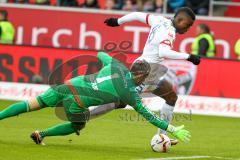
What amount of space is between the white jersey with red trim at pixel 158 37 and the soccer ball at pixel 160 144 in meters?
1.18

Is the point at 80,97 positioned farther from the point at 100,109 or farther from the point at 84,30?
the point at 84,30

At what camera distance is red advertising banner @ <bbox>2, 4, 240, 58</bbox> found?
2408cm

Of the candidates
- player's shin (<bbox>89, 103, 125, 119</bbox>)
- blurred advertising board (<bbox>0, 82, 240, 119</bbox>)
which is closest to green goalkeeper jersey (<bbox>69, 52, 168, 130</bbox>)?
player's shin (<bbox>89, 103, 125, 119</bbox>)

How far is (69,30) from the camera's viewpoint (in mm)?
24828

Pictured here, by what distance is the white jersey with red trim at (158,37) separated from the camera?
1258 cm

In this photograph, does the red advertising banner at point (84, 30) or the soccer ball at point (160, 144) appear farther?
the red advertising banner at point (84, 30)

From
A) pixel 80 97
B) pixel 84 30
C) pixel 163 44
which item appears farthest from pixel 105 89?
pixel 84 30

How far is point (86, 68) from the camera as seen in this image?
19.8 metres

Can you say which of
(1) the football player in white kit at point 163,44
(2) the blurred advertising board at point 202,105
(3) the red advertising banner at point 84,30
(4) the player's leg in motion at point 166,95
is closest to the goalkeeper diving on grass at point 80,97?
(1) the football player in white kit at point 163,44

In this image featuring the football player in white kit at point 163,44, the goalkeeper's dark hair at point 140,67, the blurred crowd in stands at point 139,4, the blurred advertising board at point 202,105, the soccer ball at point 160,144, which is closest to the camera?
the football player in white kit at point 163,44

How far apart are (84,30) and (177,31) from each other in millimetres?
12067

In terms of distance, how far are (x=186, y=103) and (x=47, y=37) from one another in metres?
6.82

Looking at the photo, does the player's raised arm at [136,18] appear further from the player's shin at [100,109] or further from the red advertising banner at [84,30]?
the red advertising banner at [84,30]

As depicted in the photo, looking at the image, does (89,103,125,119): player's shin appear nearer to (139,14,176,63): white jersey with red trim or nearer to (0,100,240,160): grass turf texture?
(0,100,240,160): grass turf texture
